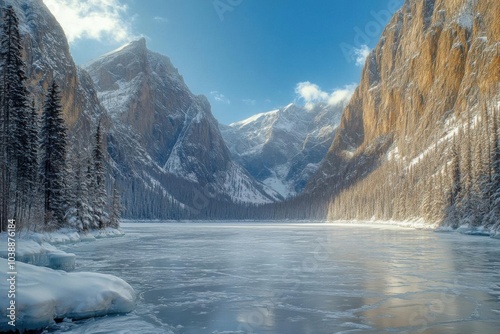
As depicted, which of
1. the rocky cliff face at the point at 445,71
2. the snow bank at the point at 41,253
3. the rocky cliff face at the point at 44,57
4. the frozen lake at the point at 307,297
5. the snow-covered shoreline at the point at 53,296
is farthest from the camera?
the rocky cliff face at the point at 44,57

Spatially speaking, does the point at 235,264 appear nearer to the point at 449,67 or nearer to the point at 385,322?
the point at 385,322

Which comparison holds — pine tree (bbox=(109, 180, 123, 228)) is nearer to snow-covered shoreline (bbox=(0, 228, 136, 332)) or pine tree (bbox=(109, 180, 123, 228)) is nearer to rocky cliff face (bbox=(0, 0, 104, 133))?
snow-covered shoreline (bbox=(0, 228, 136, 332))

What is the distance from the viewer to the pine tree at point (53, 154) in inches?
1623

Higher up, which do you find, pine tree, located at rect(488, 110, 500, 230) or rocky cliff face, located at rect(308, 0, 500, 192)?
rocky cliff face, located at rect(308, 0, 500, 192)

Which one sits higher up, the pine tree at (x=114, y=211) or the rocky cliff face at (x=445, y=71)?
the rocky cliff face at (x=445, y=71)

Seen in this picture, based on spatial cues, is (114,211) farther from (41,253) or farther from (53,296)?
(53,296)

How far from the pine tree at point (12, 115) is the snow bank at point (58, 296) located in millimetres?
19438

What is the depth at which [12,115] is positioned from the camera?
32625 mm

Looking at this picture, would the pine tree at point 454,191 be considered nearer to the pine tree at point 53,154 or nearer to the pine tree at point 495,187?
the pine tree at point 495,187

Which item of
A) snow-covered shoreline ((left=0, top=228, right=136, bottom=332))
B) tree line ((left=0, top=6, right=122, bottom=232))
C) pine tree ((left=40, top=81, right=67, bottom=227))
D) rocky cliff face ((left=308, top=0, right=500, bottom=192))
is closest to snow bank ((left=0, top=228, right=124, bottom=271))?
tree line ((left=0, top=6, right=122, bottom=232))

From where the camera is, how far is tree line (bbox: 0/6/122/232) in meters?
29.9

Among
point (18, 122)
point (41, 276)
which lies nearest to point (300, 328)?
point (41, 276)

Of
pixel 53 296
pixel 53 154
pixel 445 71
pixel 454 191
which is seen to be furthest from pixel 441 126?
pixel 53 296

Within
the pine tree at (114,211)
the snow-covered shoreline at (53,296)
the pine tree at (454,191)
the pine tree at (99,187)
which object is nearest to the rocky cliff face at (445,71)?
the pine tree at (454,191)
